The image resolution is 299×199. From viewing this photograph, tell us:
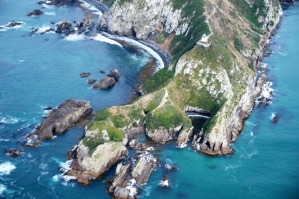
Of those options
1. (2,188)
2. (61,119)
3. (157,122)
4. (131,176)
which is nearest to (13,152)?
(2,188)

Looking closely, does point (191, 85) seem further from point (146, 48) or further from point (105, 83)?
point (146, 48)

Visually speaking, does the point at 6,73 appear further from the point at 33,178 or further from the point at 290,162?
the point at 290,162

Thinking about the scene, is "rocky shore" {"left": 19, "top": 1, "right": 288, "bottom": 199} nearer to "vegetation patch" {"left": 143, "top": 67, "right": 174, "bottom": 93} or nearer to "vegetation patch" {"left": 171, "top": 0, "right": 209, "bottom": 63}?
"vegetation patch" {"left": 143, "top": 67, "right": 174, "bottom": 93}

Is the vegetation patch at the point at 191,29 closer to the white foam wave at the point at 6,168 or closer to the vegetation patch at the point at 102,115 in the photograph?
the vegetation patch at the point at 102,115

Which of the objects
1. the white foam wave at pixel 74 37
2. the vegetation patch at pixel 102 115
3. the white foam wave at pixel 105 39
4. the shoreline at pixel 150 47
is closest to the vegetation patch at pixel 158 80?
the shoreline at pixel 150 47

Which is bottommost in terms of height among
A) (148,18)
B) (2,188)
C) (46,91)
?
(2,188)
